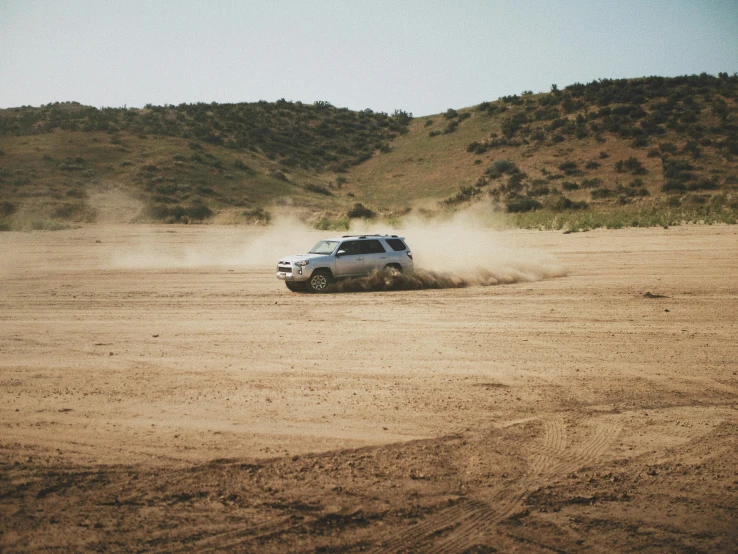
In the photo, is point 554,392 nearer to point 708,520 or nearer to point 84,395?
point 708,520

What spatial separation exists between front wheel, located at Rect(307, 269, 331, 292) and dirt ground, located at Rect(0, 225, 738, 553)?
10.0ft

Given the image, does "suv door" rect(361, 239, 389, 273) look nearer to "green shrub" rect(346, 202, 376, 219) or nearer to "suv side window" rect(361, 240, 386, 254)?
"suv side window" rect(361, 240, 386, 254)

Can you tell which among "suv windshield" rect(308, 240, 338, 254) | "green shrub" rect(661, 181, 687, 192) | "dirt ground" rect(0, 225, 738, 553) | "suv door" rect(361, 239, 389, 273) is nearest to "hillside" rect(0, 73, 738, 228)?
"green shrub" rect(661, 181, 687, 192)

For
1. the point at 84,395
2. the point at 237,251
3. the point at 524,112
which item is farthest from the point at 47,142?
the point at 84,395

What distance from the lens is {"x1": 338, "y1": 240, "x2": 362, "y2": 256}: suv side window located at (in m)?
20.2

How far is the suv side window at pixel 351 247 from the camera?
66.3 ft

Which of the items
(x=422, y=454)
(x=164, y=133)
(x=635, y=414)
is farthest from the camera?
(x=164, y=133)

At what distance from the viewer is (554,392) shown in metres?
9.16

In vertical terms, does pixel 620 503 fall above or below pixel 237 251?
below

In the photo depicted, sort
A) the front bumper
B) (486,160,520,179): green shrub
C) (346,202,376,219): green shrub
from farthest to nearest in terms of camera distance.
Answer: (486,160,520,179): green shrub
(346,202,376,219): green shrub
the front bumper

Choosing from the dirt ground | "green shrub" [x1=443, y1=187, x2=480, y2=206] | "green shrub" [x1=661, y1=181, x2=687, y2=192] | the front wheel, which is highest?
"green shrub" [x1=443, y1=187, x2=480, y2=206]

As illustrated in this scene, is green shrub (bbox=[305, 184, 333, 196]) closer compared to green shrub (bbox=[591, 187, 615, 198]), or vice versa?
green shrub (bbox=[591, 187, 615, 198])

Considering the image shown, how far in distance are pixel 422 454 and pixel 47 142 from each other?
68888 millimetres

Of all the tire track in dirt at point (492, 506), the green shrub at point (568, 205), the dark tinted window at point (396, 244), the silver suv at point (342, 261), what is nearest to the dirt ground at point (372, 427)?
the tire track in dirt at point (492, 506)
